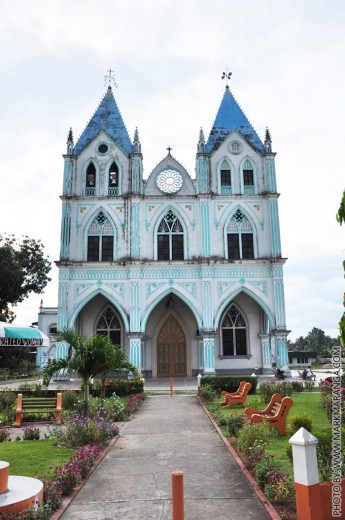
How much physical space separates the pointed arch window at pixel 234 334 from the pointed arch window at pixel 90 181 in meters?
11.6

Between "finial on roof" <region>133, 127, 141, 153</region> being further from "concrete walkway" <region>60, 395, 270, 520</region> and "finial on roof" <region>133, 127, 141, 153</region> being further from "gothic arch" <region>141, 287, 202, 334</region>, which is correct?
"concrete walkway" <region>60, 395, 270, 520</region>

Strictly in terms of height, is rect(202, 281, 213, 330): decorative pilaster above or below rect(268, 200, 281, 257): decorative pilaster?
below

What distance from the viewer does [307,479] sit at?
5.10 metres

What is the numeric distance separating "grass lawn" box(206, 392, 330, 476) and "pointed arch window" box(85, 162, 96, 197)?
646 inches

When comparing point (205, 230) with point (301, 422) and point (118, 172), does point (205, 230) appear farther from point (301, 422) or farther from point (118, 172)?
point (301, 422)

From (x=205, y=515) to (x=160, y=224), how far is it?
75.8ft

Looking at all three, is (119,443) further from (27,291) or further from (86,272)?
(27,291)

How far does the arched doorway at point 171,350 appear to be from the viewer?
28125 mm

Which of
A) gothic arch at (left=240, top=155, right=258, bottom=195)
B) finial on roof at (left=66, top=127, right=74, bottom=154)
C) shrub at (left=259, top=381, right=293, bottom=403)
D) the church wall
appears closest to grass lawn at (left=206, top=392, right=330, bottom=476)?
shrub at (left=259, top=381, right=293, bottom=403)

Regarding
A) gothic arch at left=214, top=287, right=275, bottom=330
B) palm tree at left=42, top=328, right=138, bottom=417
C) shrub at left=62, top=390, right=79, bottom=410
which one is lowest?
shrub at left=62, top=390, right=79, bottom=410

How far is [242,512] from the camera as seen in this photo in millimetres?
5863

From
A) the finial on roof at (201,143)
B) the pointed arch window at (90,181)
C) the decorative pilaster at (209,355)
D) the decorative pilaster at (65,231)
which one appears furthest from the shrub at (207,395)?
the finial on roof at (201,143)

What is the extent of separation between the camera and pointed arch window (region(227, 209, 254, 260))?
27.8 meters

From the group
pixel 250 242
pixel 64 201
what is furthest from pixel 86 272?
pixel 250 242
